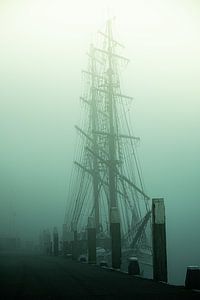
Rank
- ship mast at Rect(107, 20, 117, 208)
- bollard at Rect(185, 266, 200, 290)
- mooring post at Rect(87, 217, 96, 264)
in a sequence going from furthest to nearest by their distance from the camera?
1. ship mast at Rect(107, 20, 117, 208)
2. mooring post at Rect(87, 217, 96, 264)
3. bollard at Rect(185, 266, 200, 290)

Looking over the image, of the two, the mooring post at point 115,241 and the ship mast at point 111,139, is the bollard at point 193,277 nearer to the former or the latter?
the mooring post at point 115,241

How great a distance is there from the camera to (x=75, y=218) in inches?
1876

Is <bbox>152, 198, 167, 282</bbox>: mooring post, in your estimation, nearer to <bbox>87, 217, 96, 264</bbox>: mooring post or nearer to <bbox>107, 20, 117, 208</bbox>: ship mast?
<bbox>87, 217, 96, 264</bbox>: mooring post

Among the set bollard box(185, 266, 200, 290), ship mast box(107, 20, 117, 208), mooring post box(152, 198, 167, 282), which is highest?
ship mast box(107, 20, 117, 208)

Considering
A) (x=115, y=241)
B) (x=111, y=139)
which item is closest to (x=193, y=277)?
(x=115, y=241)

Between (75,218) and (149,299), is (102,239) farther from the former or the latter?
(149,299)

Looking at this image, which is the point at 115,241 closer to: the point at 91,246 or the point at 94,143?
the point at 91,246

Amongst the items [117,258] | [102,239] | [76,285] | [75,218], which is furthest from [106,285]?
[75,218]

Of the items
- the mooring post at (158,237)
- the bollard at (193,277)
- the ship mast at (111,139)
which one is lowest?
the bollard at (193,277)

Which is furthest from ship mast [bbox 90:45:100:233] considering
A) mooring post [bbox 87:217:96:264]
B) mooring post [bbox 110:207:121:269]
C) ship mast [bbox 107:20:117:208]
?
mooring post [bbox 110:207:121:269]

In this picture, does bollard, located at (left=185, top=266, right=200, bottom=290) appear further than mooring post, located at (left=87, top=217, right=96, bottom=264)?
No

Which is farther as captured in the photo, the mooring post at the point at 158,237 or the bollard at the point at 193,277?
the mooring post at the point at 158,237

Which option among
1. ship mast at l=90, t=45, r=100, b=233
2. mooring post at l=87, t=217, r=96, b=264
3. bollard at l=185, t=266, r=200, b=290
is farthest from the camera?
ship mast at l=90, t=45, r=100, b=233

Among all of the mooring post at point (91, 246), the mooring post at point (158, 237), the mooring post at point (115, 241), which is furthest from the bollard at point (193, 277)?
the mooring post at point (91, 246)
